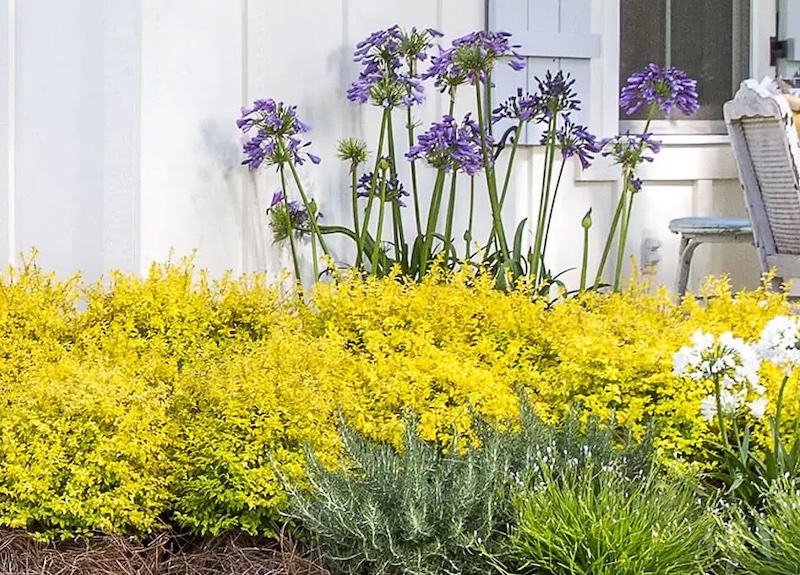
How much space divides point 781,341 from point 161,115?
1746 mm

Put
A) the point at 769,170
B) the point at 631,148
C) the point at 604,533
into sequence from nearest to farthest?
1. the point at 604,533
2. the point at 631,148
3. the point at 769,170

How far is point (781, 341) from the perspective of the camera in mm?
2107

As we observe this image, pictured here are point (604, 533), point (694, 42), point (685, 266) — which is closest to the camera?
point (604, 533)

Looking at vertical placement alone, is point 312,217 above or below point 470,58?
below

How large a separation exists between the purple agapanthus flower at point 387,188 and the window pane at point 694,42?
1.36 meters

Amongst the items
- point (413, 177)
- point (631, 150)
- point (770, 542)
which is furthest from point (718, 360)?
point (413, 177)

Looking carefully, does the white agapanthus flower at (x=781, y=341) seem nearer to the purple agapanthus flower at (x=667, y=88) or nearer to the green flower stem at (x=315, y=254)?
the purple agapanthus flower at (x=667, y=88)

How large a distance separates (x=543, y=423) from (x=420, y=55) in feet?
4.60

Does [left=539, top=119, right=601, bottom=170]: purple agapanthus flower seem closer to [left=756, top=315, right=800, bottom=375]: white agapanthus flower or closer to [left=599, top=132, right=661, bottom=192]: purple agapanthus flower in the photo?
[left=599, top=132, right=661, bottom=192]: purple agapanthus flower

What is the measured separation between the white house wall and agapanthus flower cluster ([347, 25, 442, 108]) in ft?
0.61

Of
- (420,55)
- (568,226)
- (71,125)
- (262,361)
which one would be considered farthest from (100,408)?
(568,226)

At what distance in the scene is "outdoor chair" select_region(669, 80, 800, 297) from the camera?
11.0ft

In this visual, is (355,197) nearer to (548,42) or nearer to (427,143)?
(427,143)

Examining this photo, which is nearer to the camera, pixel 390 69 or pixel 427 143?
pixel 427 143
